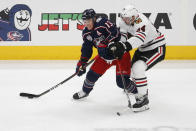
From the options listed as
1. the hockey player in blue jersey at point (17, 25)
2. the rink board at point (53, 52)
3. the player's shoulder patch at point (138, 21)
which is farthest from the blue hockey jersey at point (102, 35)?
the hockey player in blue jersey at point (17, 25)

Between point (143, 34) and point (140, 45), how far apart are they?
14 centimetres

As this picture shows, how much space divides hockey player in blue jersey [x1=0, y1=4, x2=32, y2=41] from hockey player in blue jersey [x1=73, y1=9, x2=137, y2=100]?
267 centimetres

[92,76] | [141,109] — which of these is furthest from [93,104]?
[141,109]

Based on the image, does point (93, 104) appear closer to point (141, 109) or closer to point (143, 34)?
point (141, 109)

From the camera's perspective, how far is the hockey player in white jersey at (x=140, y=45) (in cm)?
268

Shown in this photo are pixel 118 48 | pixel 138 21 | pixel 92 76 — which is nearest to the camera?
pixel 118 48

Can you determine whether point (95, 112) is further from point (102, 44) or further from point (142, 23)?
point (142, 23)

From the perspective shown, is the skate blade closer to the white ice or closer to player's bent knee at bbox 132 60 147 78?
the white ice

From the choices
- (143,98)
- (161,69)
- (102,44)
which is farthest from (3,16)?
(143,98)

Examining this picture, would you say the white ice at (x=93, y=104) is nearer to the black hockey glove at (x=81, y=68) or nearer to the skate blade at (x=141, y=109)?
the skate blade at (x=141, y=109)

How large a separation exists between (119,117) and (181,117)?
496mm

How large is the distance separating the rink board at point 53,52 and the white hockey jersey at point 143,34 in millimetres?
2600

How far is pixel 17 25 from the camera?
18.1 feet

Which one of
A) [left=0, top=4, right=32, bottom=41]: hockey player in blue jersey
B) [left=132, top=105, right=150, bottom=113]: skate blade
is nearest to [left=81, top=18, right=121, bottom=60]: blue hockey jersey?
[left=132, top=105, right=150, bottom=113]: skate blade
